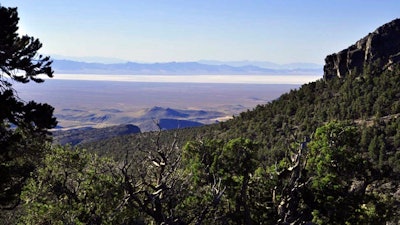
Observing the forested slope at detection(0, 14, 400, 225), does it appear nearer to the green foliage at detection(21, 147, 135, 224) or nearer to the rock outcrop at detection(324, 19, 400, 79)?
the green foliage at detection(21, 147, 135, 224)

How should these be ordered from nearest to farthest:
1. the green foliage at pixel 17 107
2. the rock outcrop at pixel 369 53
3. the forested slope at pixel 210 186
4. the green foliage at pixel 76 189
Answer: the green foliage at pixel 17 107 < the forested slope at pixel 210 186 < the green foliage at pixel 76 189 < the rock outcrop at pixel 369 53

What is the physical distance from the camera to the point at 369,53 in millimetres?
81125

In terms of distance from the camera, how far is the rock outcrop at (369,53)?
3061 inches

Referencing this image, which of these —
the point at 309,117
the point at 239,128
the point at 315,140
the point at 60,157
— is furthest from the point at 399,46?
the point at 60,157

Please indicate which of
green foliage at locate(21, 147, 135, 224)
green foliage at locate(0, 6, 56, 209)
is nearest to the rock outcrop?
green foliage at locate(21, 147, 135, 224)

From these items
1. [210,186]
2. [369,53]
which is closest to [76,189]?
[210,186]

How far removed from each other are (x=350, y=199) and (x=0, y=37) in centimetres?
1719

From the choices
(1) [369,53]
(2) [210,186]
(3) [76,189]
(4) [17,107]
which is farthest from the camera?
(1) [369,53]

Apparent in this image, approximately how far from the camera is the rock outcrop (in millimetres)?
77750

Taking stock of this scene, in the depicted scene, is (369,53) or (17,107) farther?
(369,53)

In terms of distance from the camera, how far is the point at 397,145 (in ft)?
143

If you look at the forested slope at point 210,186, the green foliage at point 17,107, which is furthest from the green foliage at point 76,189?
the green foliage at point 17,107

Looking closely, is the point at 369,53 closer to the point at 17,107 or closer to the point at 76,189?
the point at 76,189

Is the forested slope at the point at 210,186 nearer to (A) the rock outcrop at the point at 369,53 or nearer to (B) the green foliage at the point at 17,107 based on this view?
(B) the green foliage at the point at 17,107
